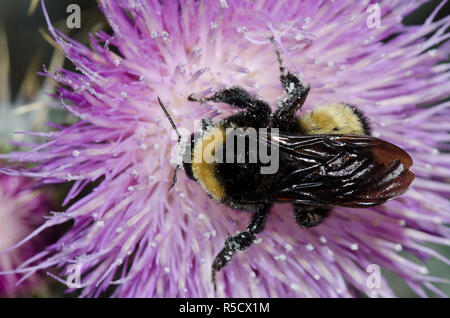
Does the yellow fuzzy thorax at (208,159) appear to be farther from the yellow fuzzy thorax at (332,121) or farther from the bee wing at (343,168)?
the yellow fuzzy thorax at (332,121)

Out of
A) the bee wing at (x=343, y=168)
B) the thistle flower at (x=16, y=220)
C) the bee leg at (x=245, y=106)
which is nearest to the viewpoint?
the bee wing at (x=343, y=168)

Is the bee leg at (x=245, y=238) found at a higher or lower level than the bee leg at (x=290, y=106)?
lower

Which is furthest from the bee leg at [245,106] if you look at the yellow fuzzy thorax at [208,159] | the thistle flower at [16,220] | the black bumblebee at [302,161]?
the thistle flower at [16,220]

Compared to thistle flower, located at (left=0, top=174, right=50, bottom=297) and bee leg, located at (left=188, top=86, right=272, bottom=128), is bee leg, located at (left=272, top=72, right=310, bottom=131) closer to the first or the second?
bee leg, located at (left=188, top=86, right=272, bottom=128)

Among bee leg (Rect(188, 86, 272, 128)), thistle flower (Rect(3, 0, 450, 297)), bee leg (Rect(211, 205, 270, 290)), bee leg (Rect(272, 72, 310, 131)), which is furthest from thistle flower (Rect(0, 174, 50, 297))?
bee leg (Rect(272, 72, 310, 131))

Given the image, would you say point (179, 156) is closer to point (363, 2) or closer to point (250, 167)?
point (250, 167)
